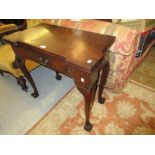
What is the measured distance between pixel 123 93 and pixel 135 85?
0.24 m

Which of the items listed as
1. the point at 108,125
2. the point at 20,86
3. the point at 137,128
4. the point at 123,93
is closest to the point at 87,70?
the point at 108,125

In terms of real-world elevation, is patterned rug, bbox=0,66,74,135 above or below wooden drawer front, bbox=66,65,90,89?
below

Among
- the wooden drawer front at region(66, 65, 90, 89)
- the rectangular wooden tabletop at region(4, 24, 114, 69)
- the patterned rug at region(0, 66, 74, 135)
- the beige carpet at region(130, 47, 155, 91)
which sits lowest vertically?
the patterned rug at region(0, 66, 74, 135)

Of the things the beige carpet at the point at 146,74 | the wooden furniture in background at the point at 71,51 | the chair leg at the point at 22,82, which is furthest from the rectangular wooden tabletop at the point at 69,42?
the beige carpet at the point at 146,74

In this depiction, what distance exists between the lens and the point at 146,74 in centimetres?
211

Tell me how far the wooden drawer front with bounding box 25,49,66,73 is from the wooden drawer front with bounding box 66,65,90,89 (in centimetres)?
6

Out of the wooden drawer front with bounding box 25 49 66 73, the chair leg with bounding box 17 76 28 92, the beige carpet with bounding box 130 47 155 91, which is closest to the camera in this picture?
the wooden drawer front with bounding box 25 49 66 73

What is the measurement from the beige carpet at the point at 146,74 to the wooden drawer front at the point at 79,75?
119cm

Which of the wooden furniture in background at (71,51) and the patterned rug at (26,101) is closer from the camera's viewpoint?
the wooden furniture in background at (71,51)

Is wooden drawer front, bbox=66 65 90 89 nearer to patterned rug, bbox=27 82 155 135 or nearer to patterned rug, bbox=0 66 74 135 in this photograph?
patterned rug, bbox=27 82 155 135

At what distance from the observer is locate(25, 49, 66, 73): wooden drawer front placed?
110 cm

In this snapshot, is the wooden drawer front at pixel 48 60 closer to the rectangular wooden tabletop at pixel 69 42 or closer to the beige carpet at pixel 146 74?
the rectangular wooden tabletop at pixel 69 42

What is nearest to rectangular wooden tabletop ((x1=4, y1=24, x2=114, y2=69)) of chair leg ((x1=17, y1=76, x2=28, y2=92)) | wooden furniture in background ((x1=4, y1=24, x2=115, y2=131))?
wooden furniture in background ((x1=4, y1=24, x2=115, y2=131))

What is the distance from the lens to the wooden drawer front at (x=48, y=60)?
1.10 meters
